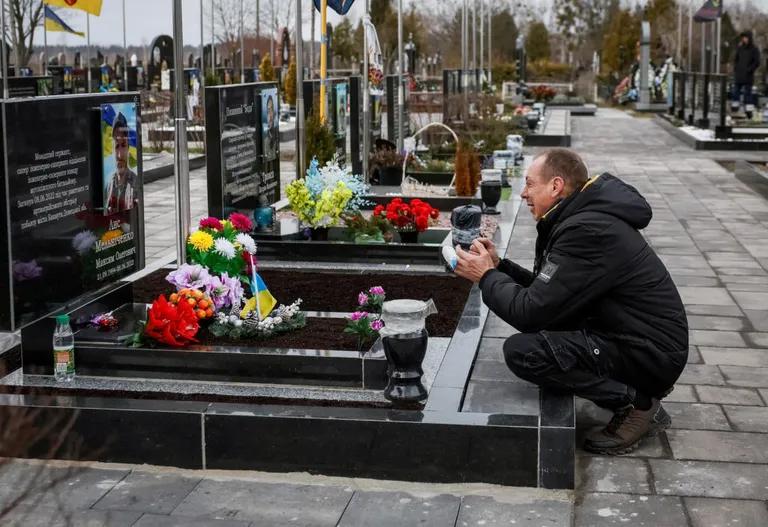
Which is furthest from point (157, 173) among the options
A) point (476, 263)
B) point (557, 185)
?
point (557, 185)

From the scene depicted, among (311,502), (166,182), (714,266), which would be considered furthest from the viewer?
(166,182)

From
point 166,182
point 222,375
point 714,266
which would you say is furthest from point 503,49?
point 222,375

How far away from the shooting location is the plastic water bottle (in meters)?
5.76

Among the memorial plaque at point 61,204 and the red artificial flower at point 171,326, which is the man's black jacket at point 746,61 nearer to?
the memorial plaque at point 61,204

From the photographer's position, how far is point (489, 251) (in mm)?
5523

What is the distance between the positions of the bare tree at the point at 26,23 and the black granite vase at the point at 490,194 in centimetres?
1556

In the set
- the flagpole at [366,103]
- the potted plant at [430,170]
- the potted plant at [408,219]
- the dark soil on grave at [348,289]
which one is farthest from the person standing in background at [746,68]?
the dark soil on grave at [348,289]

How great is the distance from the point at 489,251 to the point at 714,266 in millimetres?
5217

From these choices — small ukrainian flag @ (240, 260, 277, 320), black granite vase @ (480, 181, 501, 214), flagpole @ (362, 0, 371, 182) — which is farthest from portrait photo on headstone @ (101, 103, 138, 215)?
flagpole @ (362, 0, 371, 182)

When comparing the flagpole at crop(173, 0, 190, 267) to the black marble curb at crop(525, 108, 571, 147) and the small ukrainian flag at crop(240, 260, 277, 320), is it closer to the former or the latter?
the small ukrainian flag at crop(240, 260, 277, 320)

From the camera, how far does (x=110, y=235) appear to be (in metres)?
6.83

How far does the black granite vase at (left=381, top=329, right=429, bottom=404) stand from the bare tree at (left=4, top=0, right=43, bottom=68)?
847 inches

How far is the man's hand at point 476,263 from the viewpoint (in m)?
→ 5.42

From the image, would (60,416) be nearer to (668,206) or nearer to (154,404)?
(154,404)
